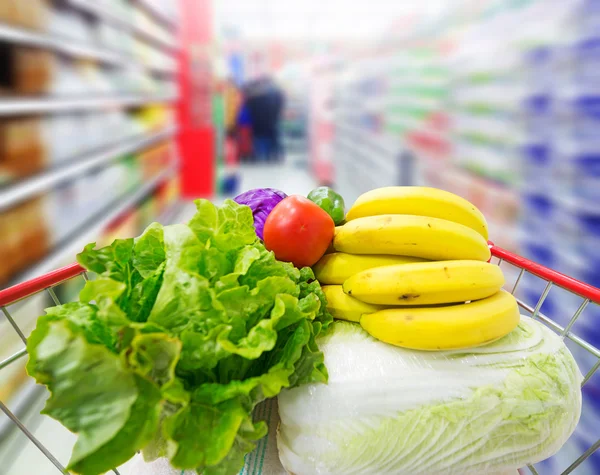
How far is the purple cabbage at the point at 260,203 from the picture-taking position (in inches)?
46.6

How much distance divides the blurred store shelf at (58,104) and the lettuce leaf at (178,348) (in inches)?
50.7

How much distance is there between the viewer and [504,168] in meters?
2.11

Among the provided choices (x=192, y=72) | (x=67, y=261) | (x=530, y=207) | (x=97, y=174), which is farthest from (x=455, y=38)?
(x=192, y=72)

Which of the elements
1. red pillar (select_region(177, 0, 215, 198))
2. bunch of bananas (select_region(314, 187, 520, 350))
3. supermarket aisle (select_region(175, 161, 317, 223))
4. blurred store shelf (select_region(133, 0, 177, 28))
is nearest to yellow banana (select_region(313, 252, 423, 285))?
bunch of bananas (select_region(314, 187, 520, 350))

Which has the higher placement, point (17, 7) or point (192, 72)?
point (17, 7)

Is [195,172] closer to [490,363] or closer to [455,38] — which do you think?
[455,38]

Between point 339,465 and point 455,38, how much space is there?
9.49 feet

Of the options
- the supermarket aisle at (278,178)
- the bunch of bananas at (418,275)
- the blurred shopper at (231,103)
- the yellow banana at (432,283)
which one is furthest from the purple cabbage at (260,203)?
the blurred shopper at (231,103)

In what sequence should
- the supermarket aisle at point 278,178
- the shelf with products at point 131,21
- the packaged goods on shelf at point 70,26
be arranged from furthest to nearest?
the supermarket aisle at point 278,178
the shelf with products at point 131,21
the packaged goods on shelf at point 70,26

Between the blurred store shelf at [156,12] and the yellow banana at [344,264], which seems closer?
the yellow banana at [344,264]

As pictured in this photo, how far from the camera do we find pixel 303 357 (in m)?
0.82

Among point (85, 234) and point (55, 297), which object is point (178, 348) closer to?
point (55, 297)

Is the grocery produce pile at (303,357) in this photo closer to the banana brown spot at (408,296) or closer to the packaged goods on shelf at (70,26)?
the banana brown spot at (408,296)

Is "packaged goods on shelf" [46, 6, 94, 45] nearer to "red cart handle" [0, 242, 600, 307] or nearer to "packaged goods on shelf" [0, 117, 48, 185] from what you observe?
"packaged goods on shelf" [0, 117, 48, 185]
